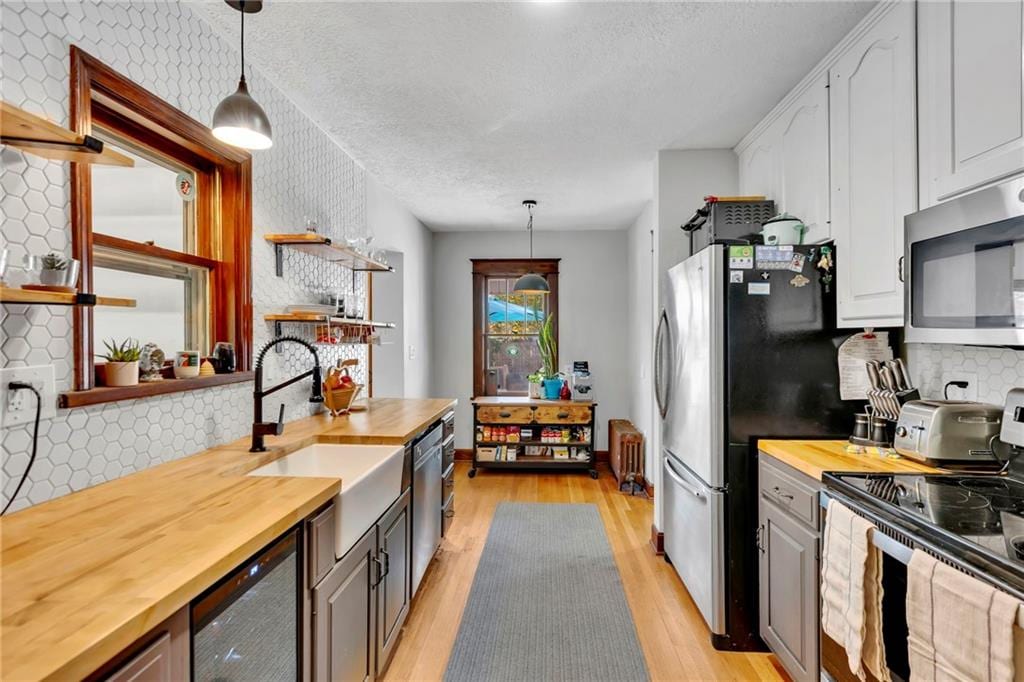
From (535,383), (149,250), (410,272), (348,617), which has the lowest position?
(348,617)

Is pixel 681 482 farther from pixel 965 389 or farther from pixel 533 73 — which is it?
pixel 533 73

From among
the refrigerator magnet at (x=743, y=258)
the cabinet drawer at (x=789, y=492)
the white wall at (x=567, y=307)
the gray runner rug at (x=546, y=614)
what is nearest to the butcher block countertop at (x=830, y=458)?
the cabinet drawer at (x=789, y=492)

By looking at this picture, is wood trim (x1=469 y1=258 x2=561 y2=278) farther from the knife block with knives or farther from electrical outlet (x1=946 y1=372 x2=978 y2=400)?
electrical outlet (x1=946 y1=372 x2=978 y2=400)

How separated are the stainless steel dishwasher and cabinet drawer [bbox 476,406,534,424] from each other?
2.10m

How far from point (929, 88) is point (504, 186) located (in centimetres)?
272

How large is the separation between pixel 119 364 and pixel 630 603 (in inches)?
97.3

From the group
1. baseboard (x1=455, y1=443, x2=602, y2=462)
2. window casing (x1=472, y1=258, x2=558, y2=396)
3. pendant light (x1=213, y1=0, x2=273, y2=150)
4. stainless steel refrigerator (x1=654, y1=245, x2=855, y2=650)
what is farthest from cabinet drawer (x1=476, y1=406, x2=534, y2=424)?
pendant light (x1=213, y1=0, x2=273, y2=150)

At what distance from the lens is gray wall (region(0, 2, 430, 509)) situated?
119 cm

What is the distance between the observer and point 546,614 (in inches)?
95.0

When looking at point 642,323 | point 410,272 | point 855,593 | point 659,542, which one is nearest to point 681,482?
point 659,542

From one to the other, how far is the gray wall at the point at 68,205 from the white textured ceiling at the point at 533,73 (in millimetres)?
218

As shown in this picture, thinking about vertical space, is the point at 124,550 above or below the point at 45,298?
below

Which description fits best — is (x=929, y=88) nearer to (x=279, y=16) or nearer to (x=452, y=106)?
(x=452, y=106)

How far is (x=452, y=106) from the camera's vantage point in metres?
2.51
